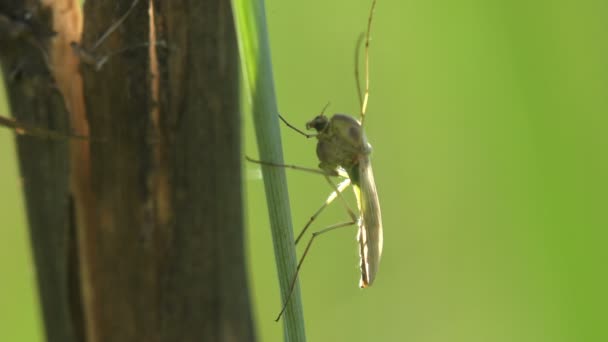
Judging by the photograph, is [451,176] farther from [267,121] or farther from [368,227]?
[267,121]

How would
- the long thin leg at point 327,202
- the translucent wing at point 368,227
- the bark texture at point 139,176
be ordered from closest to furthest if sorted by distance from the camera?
the bark texture at point 139,176
the translucent wing at point 368,227
the long thin leg at point 327,202

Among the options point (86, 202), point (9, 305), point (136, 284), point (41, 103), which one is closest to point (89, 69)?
point (41, 103)

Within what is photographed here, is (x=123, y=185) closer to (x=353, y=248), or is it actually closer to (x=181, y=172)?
(x=181, y=172)

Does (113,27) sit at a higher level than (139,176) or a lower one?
higher

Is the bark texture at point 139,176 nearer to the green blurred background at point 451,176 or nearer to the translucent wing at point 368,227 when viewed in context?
the translucent wing at point 368,227

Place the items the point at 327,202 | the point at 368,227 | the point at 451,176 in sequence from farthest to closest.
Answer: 1. the point at 451,176
2. the point at 327,202
3. the point at 368,227

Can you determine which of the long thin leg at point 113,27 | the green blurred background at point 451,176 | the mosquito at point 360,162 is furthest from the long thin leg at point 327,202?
the long thin leg at point 113,27

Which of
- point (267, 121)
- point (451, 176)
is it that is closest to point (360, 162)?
point (451, 176)
